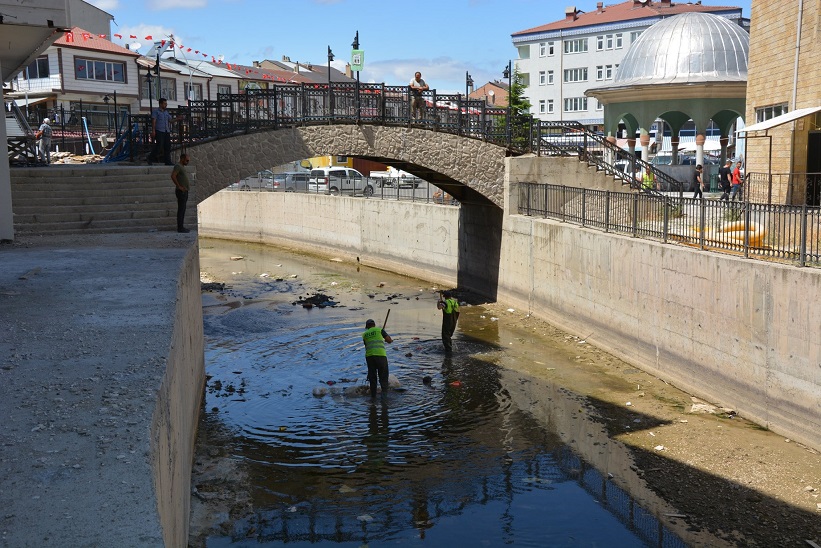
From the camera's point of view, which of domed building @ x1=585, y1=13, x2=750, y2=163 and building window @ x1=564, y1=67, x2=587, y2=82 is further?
building window @ x1=564, y1=67, x2=587, y2=82

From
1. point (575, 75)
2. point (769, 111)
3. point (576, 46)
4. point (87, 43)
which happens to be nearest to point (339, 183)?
point (87, 43)

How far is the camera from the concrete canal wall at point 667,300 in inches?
531

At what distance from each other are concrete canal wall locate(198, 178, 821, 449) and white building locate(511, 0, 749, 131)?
47.3 metres

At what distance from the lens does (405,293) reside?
28828 millimetres

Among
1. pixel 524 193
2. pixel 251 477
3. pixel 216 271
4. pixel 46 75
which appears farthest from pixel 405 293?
pixel 46 75

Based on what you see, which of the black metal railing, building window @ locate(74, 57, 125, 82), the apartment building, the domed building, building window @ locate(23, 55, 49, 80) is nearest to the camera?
the black metal railing

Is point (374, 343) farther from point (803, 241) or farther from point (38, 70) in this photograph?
point (38, 70)

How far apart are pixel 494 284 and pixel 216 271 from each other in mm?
12763

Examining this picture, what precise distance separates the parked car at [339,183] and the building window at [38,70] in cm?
1748

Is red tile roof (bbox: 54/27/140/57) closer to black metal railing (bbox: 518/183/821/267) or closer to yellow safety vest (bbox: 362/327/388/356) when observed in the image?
black metal railing (bbox: 518/183/821/267)

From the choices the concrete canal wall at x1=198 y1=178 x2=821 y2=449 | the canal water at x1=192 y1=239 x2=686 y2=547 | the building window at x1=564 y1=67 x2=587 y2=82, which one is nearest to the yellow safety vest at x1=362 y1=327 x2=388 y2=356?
the canal water at x1=192 y1=239 x2=686 y2=547

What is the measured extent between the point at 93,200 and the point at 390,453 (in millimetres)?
9909

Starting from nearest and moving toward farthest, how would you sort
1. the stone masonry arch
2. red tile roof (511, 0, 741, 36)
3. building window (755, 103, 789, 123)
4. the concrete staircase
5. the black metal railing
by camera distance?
the black metal railing < the concrete staircase < building window (755, 103, 789, 123) < the stone masonry arch < red tile roof (511, 0, 741, 36)

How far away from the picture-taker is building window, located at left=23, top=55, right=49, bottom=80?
1965 inches
